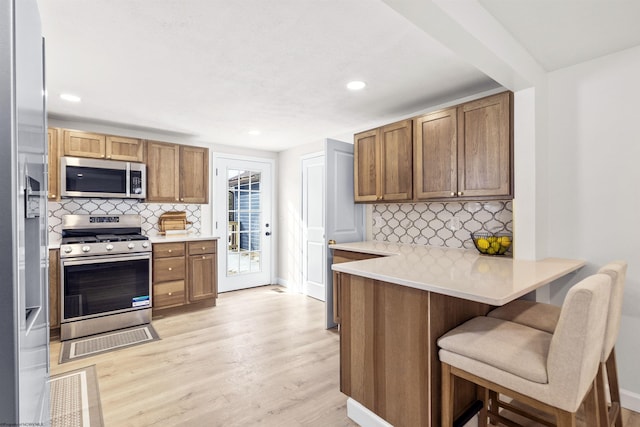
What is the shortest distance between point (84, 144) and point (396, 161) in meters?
3.36

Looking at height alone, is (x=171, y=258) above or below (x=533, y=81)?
below

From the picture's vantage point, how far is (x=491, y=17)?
176cm

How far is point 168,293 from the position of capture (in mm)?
A: 3770

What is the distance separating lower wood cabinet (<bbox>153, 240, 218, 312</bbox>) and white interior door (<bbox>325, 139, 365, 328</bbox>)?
A: 5.42 feet

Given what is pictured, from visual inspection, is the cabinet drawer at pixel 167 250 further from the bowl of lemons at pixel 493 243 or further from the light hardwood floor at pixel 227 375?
the bowl of lemons at pixel 493 243

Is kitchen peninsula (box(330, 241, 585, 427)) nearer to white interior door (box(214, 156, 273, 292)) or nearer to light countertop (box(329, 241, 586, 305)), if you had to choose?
light countertop (box(329, 241, 586, 305))

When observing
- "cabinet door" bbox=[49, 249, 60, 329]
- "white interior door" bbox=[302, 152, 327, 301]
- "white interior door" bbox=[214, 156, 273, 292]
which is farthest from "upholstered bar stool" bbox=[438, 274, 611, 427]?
"white interior door" bbox=[214, 156, 273, 292]

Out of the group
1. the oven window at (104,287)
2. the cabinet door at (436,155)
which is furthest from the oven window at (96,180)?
the cabinet door at (436,155)

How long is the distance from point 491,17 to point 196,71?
201cm

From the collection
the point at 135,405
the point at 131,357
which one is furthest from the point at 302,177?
the point at 135,405

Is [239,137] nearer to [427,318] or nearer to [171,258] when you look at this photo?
[171,258]

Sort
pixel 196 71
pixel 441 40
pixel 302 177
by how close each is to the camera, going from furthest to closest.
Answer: pixel 302 177, pixel 196 71, pixel 441 40

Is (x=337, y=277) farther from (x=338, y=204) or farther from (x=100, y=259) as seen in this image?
(x=100, y=259)

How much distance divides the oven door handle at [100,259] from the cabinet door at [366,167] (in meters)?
2.49
